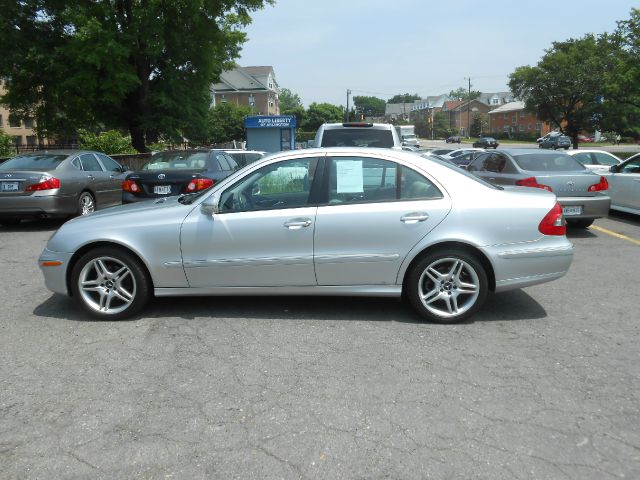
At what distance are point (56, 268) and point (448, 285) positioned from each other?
3484 millimetres

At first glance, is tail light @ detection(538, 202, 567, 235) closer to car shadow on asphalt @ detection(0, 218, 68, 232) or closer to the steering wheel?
the steering wheel

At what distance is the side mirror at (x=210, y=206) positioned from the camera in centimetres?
484

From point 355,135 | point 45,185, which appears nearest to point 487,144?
point 355,135

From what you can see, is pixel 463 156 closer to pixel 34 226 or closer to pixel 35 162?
pixel 35 162

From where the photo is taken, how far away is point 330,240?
4789 millimetres

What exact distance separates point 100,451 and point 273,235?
2321mm

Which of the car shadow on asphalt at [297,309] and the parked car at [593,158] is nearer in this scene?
the car shadow on asphalt at [297,309]

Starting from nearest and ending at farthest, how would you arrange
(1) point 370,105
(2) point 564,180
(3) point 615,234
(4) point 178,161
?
(2) point 564,180, (3) point 615,234, (4) point 178,161, (1) point 370,105

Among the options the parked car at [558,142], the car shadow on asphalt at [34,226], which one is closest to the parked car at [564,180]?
the car shadow on asphalt at [34,226]

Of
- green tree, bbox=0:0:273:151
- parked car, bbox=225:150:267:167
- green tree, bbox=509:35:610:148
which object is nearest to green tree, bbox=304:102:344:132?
green tree, bbox=509:35:610:148

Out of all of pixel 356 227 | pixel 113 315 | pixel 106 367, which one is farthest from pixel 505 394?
pixel 113 315

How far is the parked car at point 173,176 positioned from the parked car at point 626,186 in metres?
7.70

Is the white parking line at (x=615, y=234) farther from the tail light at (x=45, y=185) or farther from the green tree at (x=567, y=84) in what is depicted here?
the green tree at (x=567, y=84)

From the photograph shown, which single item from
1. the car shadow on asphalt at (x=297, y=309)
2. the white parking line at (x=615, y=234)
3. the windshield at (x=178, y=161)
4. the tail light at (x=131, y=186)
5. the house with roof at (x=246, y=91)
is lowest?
the white parking line at (x=615, y=234)
